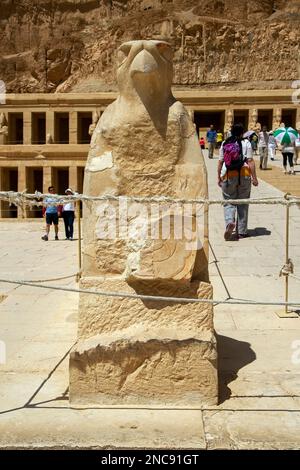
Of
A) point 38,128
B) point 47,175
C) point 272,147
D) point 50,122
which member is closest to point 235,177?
point 272,147

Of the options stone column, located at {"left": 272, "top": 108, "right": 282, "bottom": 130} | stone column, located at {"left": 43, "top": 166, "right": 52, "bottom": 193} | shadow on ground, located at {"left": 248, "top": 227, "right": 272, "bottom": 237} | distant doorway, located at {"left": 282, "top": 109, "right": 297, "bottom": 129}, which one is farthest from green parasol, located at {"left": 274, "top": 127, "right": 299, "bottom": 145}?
distant doorway, located at {"left": 282, "top": 109, "right": 297, "bottom": 129}

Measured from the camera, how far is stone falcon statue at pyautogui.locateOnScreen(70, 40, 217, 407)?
3.30 meters

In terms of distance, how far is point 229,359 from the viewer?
4.04 m

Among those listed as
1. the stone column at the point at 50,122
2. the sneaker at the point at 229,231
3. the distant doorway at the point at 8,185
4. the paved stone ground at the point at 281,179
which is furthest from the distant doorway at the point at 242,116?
the sneaker at the point at 229,231

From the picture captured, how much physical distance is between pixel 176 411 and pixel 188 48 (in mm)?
45020

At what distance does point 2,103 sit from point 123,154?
3046 cm

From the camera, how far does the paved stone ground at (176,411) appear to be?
286 cm

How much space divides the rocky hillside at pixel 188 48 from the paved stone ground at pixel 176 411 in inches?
1492

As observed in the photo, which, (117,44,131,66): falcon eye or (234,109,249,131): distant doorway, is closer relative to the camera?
(117,44,131,66): falcon eye

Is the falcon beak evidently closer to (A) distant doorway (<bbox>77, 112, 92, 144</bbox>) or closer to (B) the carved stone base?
(B) the carved stone base

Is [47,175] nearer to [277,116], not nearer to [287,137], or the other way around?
[287,137]

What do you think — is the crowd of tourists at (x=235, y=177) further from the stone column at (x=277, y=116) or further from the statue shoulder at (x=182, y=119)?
the stone column at (x=277, y=116)
